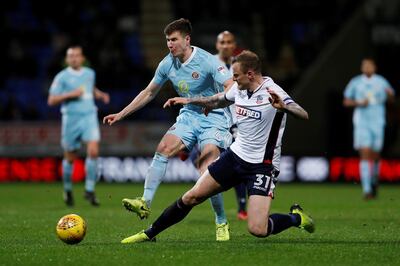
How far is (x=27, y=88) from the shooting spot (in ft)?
84.7

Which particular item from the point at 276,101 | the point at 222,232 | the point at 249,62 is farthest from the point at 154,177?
the point at 276,101

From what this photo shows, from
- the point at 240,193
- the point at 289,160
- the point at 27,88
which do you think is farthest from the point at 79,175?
the point at 240,193

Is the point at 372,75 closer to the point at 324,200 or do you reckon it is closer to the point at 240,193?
the point at 324,200

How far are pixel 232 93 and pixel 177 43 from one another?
1205 millimetres

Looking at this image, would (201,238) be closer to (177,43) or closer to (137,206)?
(137,206)

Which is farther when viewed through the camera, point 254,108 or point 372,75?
point 372,75

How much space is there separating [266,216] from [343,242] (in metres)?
1.06

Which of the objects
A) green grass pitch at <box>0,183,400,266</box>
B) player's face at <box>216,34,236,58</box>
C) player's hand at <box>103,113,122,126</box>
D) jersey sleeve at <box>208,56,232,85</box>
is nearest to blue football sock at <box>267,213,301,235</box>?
green grass pitch at <box>0,183,400,266</box>

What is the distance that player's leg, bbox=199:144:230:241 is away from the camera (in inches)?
428

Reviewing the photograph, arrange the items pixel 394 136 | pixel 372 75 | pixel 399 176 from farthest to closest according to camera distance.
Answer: pixel 394 136 < pixel 399 176 < pixel 372 75

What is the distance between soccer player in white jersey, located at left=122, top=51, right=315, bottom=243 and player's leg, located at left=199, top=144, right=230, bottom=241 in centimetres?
86

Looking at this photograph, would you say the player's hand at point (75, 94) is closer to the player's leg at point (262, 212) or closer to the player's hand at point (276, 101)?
the player's leg at point (262, 212)

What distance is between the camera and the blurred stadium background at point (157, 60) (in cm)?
2388

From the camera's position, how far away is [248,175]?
33.0 feet
